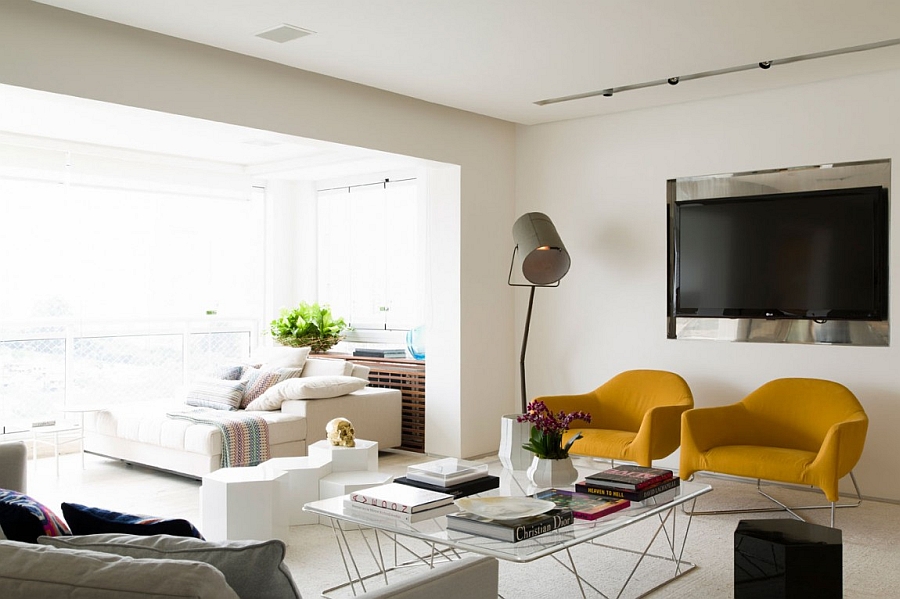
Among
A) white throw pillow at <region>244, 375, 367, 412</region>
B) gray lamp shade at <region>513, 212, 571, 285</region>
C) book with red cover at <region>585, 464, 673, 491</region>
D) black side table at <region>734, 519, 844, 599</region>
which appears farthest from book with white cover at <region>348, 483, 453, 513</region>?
gray lamp shade at <region>513, 212, 571, 285</region>

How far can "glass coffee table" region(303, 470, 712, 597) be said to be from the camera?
114 inches

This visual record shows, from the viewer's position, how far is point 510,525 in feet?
9.64

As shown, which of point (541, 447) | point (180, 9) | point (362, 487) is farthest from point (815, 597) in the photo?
point (180, 9)

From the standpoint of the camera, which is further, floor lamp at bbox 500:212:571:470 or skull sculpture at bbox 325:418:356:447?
floor lamp at bbox 500:212:571:470

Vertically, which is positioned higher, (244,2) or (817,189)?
(244,2)

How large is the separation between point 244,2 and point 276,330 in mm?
4196

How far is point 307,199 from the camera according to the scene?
28.4 feet

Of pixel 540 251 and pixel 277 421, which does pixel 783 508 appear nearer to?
pixel 540 251

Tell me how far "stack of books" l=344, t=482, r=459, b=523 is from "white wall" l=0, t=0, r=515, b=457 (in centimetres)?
239

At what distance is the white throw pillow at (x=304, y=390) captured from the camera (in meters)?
5.88

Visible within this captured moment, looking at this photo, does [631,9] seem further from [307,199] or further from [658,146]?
[307,199]

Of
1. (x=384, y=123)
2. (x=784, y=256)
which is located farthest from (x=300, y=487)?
(x=784, y=256)

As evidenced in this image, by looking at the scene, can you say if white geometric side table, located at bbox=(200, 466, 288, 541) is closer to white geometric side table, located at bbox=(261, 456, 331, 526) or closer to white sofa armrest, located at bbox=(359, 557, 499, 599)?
white geometric side table, located at bbox=(261, 456, 331, 526)

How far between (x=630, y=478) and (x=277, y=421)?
2858mm
